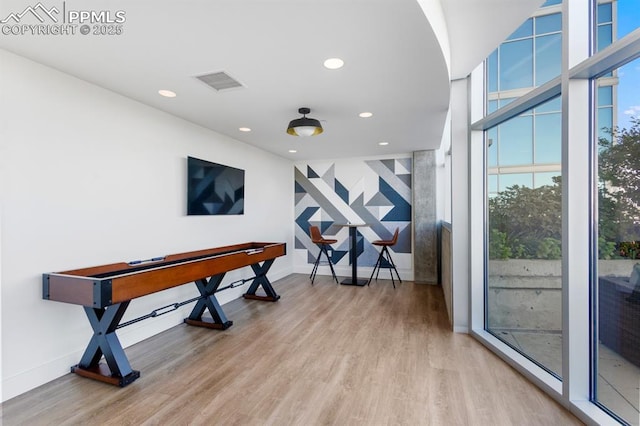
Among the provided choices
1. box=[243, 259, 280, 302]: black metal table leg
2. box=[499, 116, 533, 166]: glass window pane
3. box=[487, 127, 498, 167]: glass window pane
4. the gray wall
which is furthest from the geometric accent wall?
box=[499, 116, 533, 166]: glass window pane

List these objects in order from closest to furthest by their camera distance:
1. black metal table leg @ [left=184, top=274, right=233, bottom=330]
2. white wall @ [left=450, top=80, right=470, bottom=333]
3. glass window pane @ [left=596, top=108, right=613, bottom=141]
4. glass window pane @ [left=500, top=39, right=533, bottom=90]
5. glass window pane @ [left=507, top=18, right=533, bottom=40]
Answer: glass window pane @ [left=596, top=108, right=613, bottom=141] → glass window pane @ [left=507, top=18, right=533, bottom=40] → glass window pane @ [left=500, top=39, right=533, bottom=90] → white wall @ [left=450, top=80, right=470, bottom=333] → black metal table leg @ [left=184, top=274, right=233, bottom=330]

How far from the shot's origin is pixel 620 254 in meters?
1.83

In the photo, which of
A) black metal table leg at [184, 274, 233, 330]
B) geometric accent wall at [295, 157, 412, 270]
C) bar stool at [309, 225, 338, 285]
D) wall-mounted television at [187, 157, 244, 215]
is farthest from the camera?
geometric accent wall at [295, 157, 412, 270]

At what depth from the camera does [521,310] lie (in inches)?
108

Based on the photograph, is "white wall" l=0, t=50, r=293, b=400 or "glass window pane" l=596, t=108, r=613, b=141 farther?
"white wall" l=0, t=50, r=293, b=400

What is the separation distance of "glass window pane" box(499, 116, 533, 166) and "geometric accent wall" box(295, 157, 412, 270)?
3106 millimetres

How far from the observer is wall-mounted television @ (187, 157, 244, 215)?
12.6 ft

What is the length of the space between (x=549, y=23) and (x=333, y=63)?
5.58 ft

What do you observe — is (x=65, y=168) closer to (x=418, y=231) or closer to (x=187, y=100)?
(x=187, y=100)

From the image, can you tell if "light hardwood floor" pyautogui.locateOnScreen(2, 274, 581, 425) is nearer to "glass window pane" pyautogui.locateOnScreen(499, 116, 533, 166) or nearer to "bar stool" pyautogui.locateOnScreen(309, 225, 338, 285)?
"glass window pane" pyautogui.locateOnScreen(499, 116, 533, 166)

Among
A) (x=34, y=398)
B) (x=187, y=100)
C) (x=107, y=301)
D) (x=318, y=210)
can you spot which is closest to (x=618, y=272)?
(x=107, y=301)

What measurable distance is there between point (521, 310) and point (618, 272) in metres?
1.05

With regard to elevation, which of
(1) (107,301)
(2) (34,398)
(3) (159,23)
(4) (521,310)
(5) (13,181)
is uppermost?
(3) (159,23)

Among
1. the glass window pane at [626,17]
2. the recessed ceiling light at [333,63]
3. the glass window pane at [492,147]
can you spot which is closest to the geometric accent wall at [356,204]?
the glass window pane at [492,147]
